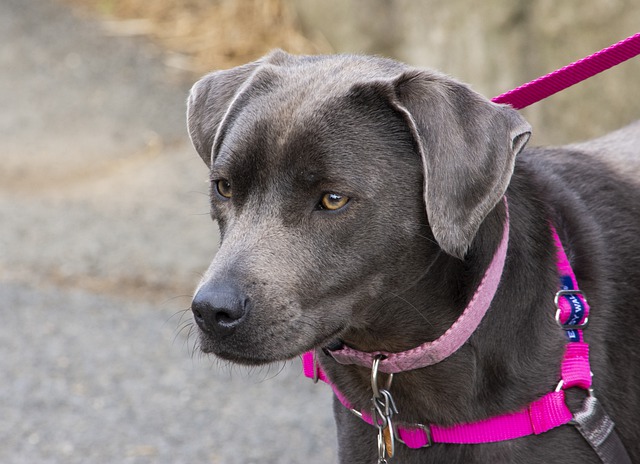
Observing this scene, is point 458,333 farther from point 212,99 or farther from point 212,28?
point 212,28

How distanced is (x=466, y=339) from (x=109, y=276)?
3867 millimetres

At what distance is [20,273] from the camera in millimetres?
6281

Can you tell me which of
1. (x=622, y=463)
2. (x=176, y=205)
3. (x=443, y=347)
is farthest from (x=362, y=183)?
(x=176, y=205)

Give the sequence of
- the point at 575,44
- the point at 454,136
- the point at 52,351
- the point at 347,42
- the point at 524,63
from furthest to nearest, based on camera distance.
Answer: the point at 347,42 → the point at 524,63 → the point at 575,44 → the point at 52,351 → the point at 454,136

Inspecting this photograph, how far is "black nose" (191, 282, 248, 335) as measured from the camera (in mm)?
2510

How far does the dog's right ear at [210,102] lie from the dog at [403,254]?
0.09 metres

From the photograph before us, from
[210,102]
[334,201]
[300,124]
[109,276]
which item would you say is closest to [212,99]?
[210,102]

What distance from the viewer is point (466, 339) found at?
2719 mm

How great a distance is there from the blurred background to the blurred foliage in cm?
2

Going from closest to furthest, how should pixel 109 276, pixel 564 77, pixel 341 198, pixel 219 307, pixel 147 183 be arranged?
pixel 219 307 < pixel 341 198 < pixel 564 77 < pixel 109 276 < pixel 147 183

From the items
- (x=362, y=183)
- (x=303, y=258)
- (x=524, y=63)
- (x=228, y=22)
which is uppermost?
(x=362, y=183)

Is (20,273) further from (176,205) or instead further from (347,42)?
(347,42)

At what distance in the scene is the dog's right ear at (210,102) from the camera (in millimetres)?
2994

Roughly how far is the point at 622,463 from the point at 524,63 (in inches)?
172
